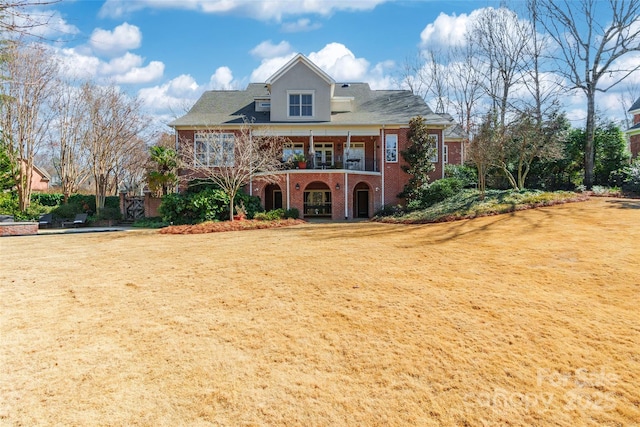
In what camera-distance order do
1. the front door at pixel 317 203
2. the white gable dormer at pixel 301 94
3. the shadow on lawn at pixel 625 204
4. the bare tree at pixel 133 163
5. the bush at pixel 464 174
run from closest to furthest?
the shadow on lawn at pixel 625 204 → the bush at pixel 464 174 → the white gable dormer at pixel 301 94 → the front door at pixel 317 203 → the bare tree at pixel 133 163

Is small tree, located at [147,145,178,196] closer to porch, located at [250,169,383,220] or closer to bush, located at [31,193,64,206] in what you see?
porch, located at [250,169,383,220]

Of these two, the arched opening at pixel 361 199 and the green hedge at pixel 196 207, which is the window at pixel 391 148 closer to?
the arched opening at pixel 361 199

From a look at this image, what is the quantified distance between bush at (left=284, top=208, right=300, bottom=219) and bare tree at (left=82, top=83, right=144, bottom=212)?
13683 mm

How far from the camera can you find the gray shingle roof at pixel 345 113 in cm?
2239

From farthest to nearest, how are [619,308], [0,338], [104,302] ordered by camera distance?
[104,302], [619,308], [0,338]

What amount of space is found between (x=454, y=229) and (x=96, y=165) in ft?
80.0

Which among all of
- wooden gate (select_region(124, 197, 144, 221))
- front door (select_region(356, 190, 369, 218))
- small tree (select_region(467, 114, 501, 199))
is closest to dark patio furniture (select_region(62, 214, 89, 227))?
wooden gate (select_region(124, 197, 144, 221))

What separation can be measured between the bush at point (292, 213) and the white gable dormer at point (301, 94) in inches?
250

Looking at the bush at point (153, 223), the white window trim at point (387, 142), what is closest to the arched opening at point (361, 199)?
the white window trim at point (387, 142)

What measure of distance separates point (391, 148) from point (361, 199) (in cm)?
399

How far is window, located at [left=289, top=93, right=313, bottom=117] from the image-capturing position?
888 inches

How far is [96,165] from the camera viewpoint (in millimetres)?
24922

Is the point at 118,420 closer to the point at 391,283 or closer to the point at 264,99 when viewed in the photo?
the point at 391,283

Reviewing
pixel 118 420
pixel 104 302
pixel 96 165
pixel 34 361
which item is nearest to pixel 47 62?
pixel 96 165
